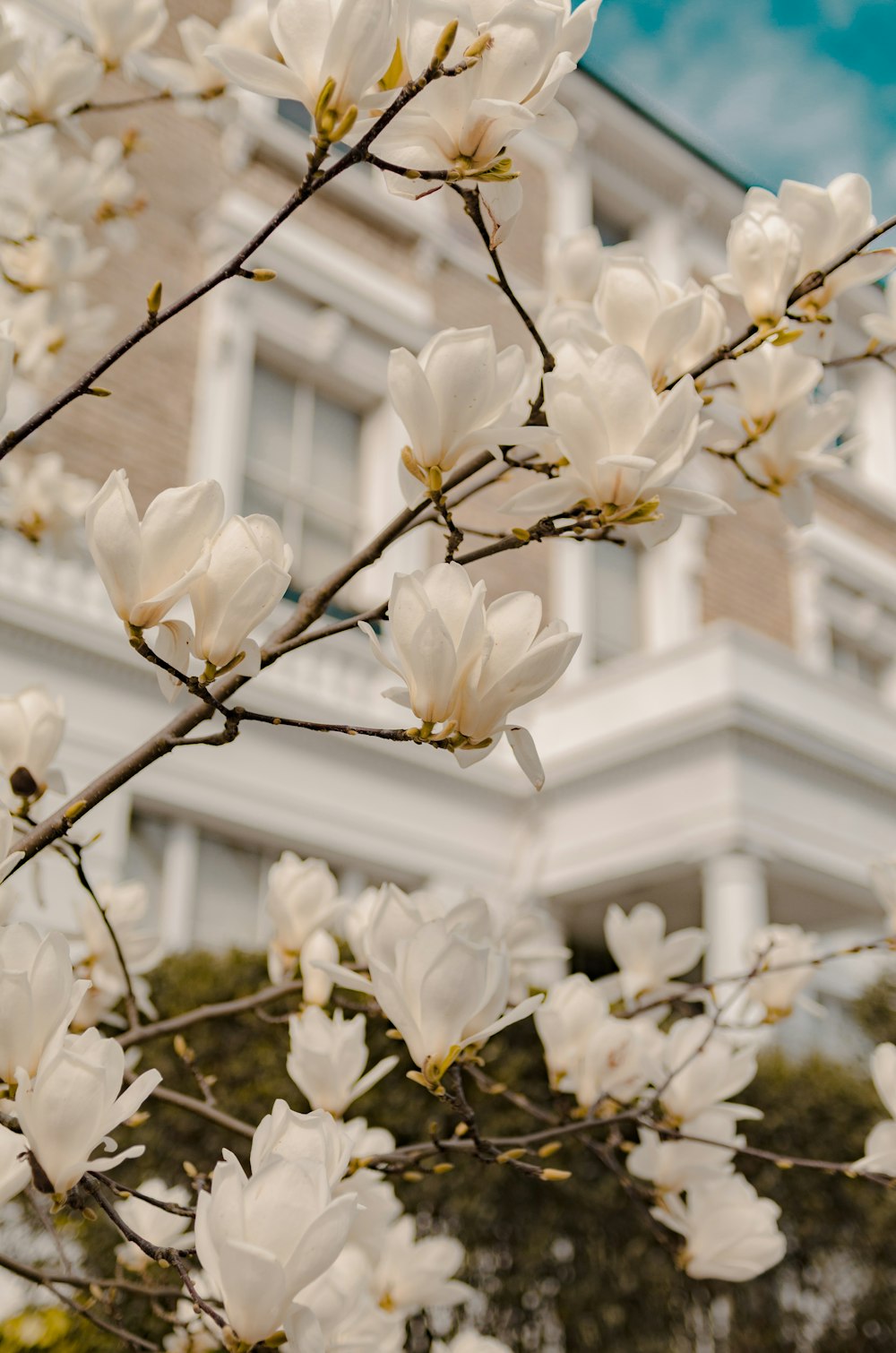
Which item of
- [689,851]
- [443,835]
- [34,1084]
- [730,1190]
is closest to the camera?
[34,1084]

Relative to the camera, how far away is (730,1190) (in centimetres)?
149

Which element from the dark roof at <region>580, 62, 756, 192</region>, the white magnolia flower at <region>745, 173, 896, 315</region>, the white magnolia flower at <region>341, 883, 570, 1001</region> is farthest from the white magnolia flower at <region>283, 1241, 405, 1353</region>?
the dark roof at <region>580, 62, 756, 192</region>

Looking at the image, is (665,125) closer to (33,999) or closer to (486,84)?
(486,84)

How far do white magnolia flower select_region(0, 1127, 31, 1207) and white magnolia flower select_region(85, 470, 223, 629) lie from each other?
35 centimetres

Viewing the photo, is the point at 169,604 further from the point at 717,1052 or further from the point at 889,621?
the point at 889,621

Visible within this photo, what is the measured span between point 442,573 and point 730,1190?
0.90 m

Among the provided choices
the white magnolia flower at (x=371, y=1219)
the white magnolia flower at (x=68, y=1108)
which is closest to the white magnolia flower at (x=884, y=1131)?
the white magnolia flower at (x=371, y=1219)

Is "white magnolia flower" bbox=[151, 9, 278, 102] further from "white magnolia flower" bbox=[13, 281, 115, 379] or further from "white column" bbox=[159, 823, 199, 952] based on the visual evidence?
"white column" bbox=[159, 823, 199, 952]

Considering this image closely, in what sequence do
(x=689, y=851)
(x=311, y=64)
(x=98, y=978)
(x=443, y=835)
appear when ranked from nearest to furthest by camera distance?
(x=311, y=64), (x=98, y=978), (x=689, y=851), (x=443, y=835)

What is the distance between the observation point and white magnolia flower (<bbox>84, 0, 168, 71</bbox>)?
6.59 feet

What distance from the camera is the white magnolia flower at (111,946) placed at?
5.51 ft

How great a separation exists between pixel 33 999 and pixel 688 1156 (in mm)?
916

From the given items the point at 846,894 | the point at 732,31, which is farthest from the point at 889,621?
the point at 732,31

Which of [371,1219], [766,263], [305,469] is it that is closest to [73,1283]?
[371,1219]
